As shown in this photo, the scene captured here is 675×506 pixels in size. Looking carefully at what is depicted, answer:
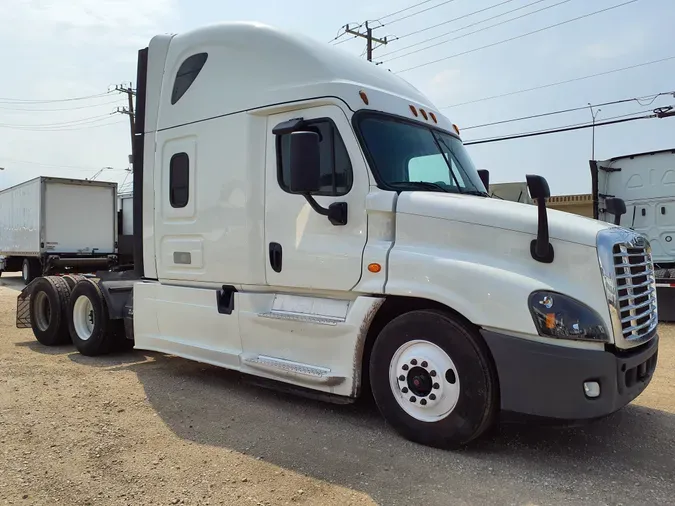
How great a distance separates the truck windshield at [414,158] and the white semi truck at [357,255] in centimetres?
2

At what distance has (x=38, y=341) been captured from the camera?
8578 millimetres

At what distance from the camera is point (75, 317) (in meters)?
7.86

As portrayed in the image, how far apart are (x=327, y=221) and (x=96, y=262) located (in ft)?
53.2

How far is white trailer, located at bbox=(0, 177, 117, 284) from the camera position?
18594 millimetres

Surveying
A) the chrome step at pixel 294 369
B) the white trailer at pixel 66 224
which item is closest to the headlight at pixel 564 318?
the chrome step at pixel 294 369

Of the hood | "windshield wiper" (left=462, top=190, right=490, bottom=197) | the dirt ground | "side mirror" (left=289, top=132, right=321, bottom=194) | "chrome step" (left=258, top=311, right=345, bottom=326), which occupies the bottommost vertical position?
the dirt ground

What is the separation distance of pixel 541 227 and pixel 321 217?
1.76 m

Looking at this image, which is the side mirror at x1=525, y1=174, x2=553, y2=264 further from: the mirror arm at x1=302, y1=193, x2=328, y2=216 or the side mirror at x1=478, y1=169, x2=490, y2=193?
the side mirror at x1=478, y1=169, x2=490, y2=193

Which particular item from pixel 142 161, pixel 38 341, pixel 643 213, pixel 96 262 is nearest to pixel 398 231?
pixel 142 161

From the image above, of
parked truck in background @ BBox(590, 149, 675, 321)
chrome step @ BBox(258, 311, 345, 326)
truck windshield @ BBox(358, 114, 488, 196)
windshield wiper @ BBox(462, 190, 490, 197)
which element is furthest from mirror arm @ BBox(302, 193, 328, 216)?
parked truck in background @ BBox(590, 149, 675, 321)

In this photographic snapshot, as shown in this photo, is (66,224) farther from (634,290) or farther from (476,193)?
(634,290)

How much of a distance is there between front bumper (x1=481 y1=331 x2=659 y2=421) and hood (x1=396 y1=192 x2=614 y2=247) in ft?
2.44

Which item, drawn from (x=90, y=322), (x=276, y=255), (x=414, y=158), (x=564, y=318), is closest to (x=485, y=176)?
(x=414, y=158)

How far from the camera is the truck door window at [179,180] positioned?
19.1 ft
